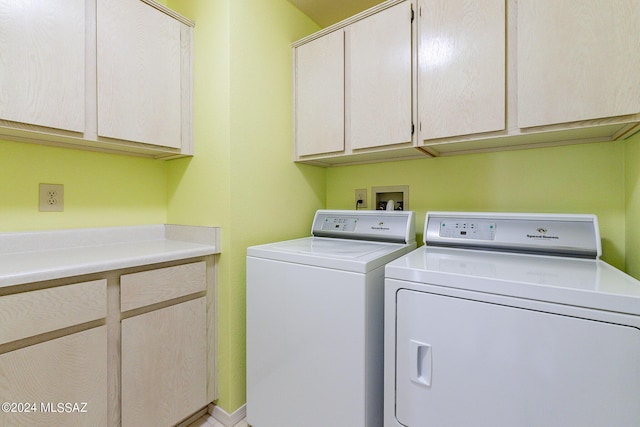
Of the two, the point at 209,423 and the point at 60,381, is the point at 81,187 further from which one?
the point at 209,423

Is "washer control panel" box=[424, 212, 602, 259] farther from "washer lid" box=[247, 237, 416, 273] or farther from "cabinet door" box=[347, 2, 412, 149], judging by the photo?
"cabinet door" box=[347, 2, 412, 149]

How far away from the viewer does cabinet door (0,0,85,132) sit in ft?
3.58

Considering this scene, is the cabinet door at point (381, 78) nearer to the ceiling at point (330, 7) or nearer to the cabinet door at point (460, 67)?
the cabinet door at point (460, 67)

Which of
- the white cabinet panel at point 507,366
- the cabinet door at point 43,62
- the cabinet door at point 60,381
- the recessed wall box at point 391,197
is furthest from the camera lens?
the recessed wall box at point 391,197

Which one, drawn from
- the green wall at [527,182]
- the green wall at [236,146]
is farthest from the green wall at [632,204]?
the green wall at [236,146]

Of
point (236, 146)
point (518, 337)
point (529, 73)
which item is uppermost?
point (529, 73)

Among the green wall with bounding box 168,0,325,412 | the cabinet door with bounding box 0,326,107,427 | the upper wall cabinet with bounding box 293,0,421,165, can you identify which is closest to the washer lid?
the green wall with bounding box 168,0,325,412

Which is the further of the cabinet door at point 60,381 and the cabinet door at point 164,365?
the cabinet door at point 164,365

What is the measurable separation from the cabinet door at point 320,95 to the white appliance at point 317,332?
25.2 inches

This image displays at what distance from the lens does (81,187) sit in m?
1.50

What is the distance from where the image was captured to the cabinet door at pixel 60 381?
3.08ft

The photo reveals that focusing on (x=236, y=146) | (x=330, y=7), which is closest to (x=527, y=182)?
(x=236, y=146)

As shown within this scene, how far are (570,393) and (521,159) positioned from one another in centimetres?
108

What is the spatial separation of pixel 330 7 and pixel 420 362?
Result: 214cm
